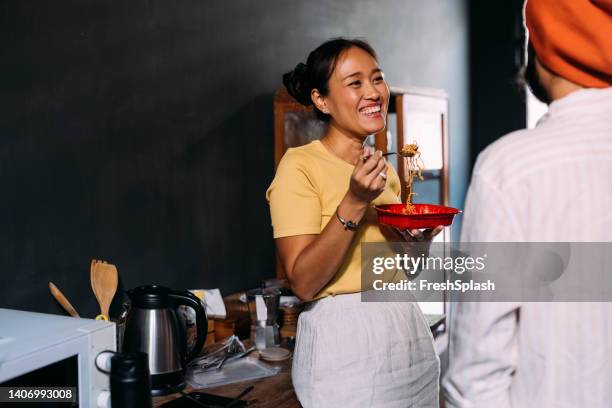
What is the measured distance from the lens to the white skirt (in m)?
1.32

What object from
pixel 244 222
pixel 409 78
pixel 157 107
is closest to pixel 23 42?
pixel 157 107

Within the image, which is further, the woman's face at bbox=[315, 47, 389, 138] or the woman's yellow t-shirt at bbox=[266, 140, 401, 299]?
the woman's face at bbox=[315, 47, 389, 138]

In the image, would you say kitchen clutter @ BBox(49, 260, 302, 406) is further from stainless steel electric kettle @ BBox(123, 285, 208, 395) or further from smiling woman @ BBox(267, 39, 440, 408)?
smiling woman @ BBox(267, 39, 440, 408)

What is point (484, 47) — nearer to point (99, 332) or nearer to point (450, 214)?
point (450, 214)

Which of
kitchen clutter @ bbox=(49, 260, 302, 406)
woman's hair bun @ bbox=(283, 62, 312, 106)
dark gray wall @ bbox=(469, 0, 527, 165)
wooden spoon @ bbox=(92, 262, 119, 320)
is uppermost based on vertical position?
dark gray wall @ bbox=(469, 0, 527, 165)

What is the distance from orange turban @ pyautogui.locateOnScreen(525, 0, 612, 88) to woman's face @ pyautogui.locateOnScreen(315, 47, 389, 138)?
60 centimetres

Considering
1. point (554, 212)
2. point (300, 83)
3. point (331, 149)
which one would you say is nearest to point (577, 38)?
point (554, 212)

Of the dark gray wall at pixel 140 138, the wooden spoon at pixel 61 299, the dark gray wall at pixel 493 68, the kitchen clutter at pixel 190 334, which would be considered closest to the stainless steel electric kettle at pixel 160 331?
the kitchen clutter at pixel 190 334

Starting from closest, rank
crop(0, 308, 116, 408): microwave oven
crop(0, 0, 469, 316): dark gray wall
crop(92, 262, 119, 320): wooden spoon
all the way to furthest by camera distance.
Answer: crop(0, 308, 116, 408): microwave oven, crop(0, 0, 469, 316): dark gray wall, crop(92, 262, 119, 320): wooden spoon

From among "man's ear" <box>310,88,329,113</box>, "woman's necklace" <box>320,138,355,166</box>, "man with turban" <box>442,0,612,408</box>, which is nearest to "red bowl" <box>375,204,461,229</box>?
"woman's necklace" <box>320,138,355,166</box>

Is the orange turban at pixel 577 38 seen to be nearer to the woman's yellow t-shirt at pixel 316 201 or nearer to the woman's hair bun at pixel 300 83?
the woman's yellow t-shirt at pixel 316 201

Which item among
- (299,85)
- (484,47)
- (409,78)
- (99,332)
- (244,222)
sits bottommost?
(99,332)

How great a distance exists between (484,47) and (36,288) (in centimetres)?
438

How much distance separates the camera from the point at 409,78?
13.1 ft
